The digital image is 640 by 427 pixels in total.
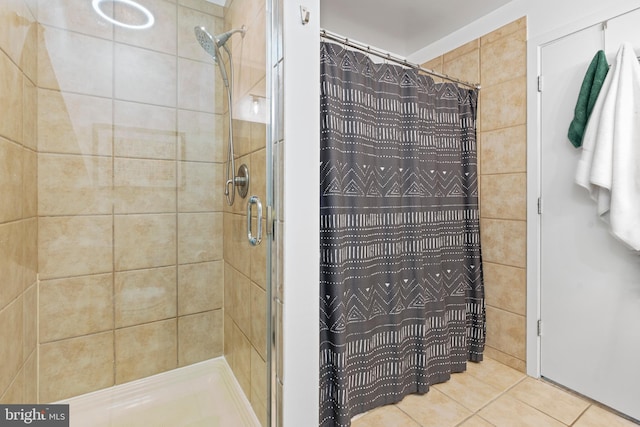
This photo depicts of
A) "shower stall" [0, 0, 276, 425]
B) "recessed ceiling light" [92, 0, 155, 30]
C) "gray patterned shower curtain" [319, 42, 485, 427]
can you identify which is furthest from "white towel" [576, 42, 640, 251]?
A: "recessed ceiling light" [92, 0, 155, 30]

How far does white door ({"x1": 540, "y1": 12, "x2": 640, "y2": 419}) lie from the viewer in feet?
4.69

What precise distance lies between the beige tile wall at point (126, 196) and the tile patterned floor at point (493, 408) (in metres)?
1.02

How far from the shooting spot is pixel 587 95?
4.89 ft

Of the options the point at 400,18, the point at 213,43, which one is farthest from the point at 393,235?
the point at 400,18

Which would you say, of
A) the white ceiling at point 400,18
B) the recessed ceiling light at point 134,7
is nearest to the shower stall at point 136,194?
the recessed ceiling light at point 134,7

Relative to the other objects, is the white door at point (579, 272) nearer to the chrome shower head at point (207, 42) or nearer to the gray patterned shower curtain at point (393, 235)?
the gray patterned shower curtain at point (393, 235)

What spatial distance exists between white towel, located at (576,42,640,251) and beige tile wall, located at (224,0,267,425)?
1.56 meters

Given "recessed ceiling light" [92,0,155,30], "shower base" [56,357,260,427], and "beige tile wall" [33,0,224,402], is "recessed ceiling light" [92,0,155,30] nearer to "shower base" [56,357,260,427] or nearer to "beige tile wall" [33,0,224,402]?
"beige tile wall" [33,0,224,402]

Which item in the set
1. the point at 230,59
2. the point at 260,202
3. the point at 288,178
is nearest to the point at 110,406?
the point at 260,202

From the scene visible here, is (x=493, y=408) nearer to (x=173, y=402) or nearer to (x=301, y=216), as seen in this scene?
(x=301, y=216)

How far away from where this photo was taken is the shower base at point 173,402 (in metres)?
1.30

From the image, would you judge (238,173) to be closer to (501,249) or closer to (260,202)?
(260,202)

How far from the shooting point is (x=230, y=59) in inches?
55.4

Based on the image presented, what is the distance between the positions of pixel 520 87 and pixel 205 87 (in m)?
1.81
